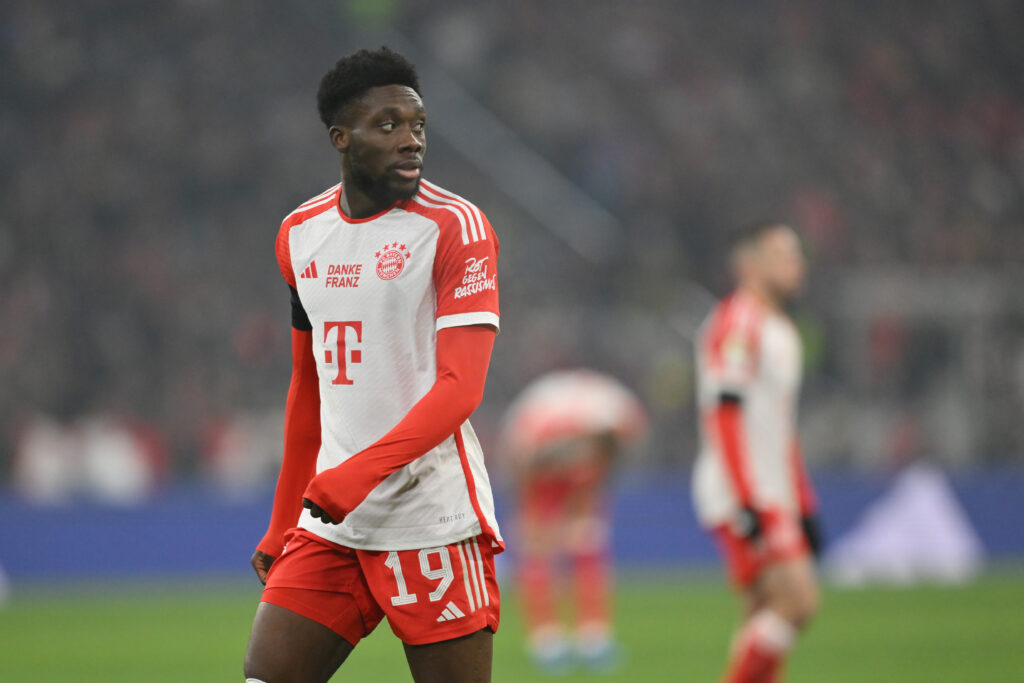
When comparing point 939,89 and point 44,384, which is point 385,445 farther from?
point 939,89

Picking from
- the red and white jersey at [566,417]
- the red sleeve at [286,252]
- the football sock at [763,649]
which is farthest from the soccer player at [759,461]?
the red and white jersey at [566,417]

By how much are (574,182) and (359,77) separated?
14461mm

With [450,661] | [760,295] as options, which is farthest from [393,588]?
[760,295]

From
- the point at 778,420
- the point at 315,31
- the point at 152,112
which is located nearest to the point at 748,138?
the point at 315,31

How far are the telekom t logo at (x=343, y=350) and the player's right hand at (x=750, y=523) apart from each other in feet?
9.59

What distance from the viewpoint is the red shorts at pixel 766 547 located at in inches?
244

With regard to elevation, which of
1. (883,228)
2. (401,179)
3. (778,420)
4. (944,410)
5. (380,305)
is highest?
(883,228)

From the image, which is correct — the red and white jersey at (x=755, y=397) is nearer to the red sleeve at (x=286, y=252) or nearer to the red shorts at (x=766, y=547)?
the red shorts at (x=766, y=547)

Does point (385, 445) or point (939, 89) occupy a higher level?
point (939, 89)

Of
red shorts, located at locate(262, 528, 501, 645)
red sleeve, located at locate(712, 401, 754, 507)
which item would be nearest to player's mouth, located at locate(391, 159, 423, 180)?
red shorts, located at locate(262, 528, 501, 645)

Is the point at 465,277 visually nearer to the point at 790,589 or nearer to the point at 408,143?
the point at 408,143

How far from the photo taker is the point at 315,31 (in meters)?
19.0

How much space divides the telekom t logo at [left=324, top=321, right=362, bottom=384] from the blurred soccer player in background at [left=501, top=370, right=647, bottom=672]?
5877 millimetres

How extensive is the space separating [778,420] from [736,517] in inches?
20.8
